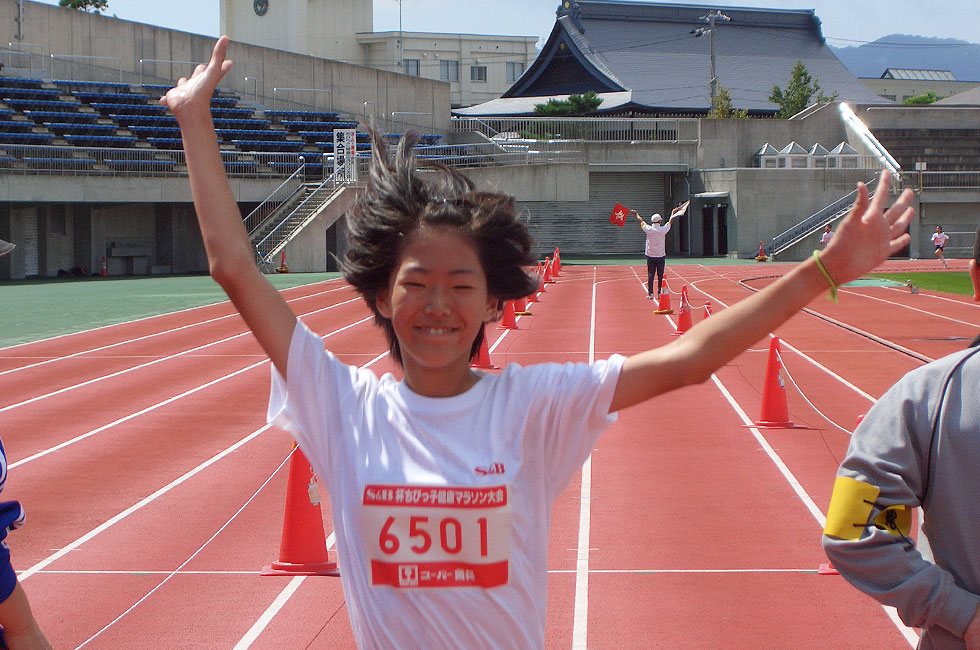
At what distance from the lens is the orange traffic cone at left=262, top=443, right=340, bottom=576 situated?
631 centimetres

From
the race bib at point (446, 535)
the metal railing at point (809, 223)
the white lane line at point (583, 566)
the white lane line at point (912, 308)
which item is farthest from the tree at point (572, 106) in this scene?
the race bib at point (446, 535)

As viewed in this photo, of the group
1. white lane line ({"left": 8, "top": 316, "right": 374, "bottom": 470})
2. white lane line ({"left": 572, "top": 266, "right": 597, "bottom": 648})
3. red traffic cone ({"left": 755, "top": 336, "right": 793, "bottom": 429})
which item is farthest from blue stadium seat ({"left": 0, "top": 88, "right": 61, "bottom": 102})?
white lane line ({"left": 572, "top": 266, "right": 597, "bottom": 648})

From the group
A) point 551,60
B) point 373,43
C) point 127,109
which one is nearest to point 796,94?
point 551,60

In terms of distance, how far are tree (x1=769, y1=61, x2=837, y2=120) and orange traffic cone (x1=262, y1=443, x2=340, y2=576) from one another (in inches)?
2154

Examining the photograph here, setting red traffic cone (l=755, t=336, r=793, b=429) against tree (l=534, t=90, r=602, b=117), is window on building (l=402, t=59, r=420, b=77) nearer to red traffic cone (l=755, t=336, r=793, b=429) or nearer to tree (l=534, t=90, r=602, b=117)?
tree (l=534, t=90, r=602, b=117)

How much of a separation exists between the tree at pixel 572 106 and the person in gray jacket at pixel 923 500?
54.0 m

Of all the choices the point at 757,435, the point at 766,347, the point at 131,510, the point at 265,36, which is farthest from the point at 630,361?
the point at 265,36

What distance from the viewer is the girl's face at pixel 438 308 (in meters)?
2.24

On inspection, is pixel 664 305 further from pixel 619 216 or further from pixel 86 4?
pixel 86 4

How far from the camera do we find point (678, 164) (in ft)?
158

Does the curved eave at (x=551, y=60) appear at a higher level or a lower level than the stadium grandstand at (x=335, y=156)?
higher

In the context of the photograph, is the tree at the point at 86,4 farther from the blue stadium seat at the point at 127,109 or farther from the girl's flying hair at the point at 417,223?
the girl's flying hair at the point at 417,223

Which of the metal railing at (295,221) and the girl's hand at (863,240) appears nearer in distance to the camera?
the girl's hand at (863,240)

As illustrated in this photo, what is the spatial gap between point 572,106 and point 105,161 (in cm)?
2591
